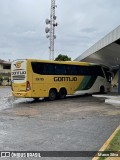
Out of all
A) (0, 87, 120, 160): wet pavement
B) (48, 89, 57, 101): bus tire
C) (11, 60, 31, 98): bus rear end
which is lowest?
(0, 87, 120, 160): wet pavement

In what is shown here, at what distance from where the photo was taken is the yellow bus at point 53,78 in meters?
22.3

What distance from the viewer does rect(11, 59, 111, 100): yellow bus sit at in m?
22.3

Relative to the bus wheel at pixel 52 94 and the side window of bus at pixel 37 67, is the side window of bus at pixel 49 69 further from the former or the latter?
the bus wheel at pixel 52 94

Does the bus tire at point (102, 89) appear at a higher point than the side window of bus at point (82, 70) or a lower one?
lower

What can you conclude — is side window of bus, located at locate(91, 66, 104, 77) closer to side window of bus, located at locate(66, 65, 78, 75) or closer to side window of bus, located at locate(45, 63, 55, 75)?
side window of bus, located at locate(66, 65, 78, 75)

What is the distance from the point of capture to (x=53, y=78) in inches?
958

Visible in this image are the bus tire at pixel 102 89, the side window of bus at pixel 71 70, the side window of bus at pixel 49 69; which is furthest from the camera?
the bus tire at pixel 102 89

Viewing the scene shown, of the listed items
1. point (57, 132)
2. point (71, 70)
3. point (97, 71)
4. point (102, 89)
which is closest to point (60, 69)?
point (71, 70)

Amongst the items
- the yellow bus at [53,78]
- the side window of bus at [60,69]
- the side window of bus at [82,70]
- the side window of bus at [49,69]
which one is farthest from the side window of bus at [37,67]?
the side window of bus at [82,70]

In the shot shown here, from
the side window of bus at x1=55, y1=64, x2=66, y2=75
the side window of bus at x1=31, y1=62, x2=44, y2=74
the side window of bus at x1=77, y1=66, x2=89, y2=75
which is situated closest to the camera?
the side window of bus at x1=31, y1=62, x2=44, y2=74

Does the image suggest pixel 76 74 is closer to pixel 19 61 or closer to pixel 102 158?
pixel 19 61

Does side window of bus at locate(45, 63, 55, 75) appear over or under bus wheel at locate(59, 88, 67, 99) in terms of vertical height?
over

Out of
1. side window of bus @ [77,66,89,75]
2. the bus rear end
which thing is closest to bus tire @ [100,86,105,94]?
side window of bus @ [77,66,89,75]

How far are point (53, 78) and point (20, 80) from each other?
2.80m
